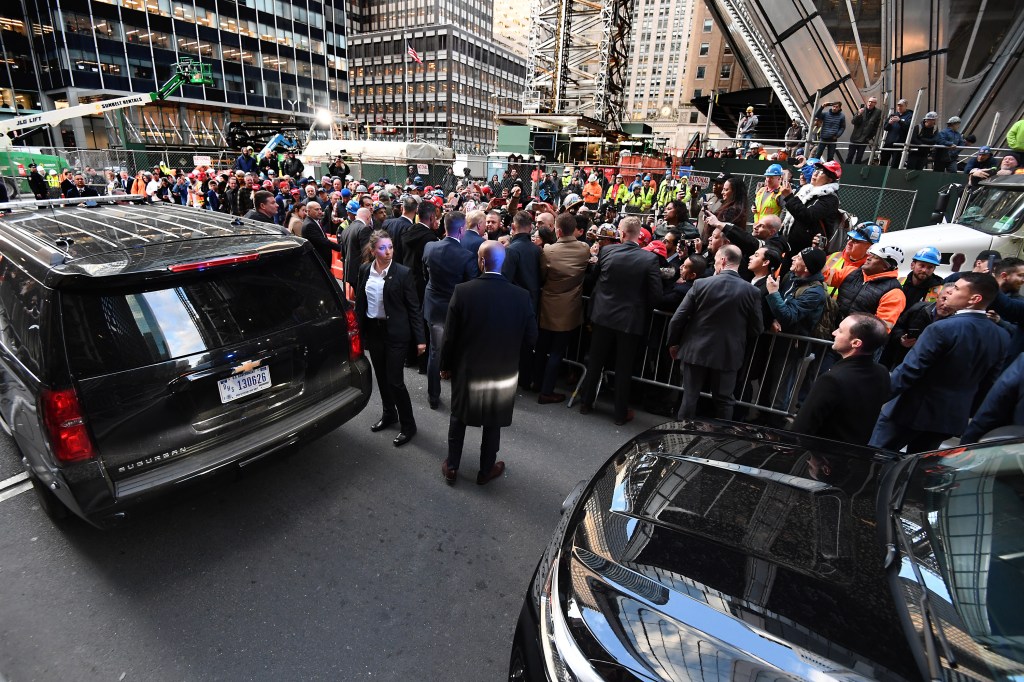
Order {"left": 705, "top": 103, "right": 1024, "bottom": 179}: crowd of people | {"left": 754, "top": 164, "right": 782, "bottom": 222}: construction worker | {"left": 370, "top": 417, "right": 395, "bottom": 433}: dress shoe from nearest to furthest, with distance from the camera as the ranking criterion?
{"left": 370, "top": 417, "right": 395, "bottom": 433}: dress shoe, {"left": 754, "top": 164, "right": 782, "bottom": 222}: construction worker, {"left": 705, "top": 103, "right": 1024, "bottom": 179}: crowd of people

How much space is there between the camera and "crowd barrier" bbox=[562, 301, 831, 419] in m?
4.76

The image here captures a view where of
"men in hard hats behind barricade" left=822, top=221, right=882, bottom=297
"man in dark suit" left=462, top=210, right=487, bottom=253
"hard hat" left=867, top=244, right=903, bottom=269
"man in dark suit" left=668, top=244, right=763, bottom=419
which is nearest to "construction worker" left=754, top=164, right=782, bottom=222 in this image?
"men in hard hats behind barricade" left=822, top=221, right=882, bottom=297

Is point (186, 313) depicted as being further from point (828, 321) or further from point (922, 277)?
point (922, 277)

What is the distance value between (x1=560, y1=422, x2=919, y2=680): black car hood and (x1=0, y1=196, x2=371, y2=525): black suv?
7.37ft

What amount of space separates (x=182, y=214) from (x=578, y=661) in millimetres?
4380

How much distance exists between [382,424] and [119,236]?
98.6 inches

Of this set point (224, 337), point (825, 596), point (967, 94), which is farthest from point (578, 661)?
point (967, 94)

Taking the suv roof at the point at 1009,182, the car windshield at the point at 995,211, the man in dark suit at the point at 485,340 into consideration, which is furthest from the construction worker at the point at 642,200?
the man in dark suit at the point at 485,340

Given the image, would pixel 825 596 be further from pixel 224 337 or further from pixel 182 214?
pixel 182 214

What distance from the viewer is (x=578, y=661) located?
161 centimetres

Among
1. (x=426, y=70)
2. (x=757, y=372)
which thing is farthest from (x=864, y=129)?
(x=426, y=70)

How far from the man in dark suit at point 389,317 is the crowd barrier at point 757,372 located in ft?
6.47

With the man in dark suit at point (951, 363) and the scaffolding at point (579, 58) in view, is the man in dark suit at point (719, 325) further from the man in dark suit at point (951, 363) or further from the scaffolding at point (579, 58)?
the scaffolding at point (579, 58)

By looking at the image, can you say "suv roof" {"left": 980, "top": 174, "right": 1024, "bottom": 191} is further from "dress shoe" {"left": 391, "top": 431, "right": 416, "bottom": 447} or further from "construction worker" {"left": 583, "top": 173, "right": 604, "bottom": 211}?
"dress shoe" {"left": 391, "top": 431, "right": 416, "bottom": 447}
